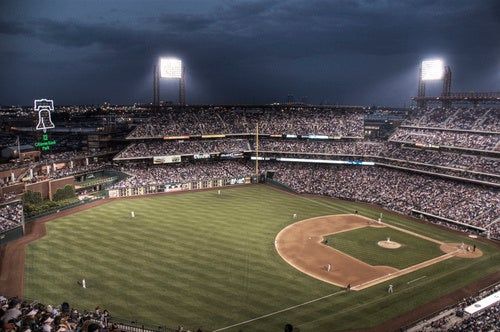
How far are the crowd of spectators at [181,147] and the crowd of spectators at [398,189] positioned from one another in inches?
265

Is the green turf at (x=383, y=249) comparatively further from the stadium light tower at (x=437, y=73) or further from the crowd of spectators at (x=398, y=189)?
the stadium light tower at (x=437, y=73)

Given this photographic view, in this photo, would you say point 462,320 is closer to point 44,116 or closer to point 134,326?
point 134,326

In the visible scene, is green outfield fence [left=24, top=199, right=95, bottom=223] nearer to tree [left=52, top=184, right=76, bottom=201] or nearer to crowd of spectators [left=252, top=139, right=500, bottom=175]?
tree [left=52, top=184, right=76, bottom=201]

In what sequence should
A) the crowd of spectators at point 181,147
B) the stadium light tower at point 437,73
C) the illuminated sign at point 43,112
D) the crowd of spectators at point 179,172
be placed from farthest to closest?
the crowd of spectators at point 181,147 → the stadium light tower at point 437,73 → the crowd of spectators at point 179,172 → the illuminated sign at point 43,112

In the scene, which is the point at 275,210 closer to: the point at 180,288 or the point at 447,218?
the point at 447,218

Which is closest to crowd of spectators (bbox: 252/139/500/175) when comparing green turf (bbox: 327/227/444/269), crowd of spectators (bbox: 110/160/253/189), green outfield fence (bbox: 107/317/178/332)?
crowd of spectators (bbox: 110/160/253/189)

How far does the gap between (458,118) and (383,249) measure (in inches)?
1304

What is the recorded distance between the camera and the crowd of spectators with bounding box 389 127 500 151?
5394 cm

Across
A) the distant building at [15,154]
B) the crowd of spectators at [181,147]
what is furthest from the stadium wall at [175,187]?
the distant building at [15,154]

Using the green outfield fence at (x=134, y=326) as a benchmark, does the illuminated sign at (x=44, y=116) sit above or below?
above

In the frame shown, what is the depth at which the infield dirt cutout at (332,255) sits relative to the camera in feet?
109

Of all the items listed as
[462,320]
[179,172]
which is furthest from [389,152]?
[462,320]

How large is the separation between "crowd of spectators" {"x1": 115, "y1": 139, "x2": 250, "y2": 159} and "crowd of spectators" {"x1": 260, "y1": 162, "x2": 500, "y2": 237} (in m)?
6.73

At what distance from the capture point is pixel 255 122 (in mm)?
78375
